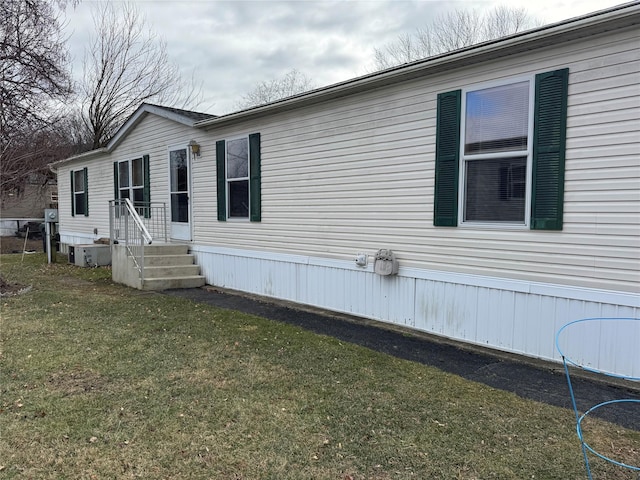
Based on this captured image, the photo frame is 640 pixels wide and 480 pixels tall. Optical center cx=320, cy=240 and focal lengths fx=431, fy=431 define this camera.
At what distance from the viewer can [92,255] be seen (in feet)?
33.5

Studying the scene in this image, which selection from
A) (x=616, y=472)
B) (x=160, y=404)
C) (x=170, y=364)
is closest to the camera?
(x=616, y=472)

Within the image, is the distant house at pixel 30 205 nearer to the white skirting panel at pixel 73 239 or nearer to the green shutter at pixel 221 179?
the white skirting panel at pixel 73 239

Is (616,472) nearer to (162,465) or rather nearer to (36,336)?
(162,465)

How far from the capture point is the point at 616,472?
232 cm

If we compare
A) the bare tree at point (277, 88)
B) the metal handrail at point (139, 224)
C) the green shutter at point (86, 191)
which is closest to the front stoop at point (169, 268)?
the metal handrail at point (139, 224)

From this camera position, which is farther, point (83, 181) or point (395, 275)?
point (83, 181)

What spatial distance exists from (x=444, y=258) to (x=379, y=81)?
2.27 m

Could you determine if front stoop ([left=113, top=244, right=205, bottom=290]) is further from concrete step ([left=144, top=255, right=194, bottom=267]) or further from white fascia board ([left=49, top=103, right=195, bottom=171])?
white fascia board ([left=49, top=103, right=195, bottom=171])

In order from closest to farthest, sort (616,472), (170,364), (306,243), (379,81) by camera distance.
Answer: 1. (616,472)
2. (170,364)
3. (379,81)
4. (306,243)

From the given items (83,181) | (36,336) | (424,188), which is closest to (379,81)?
(424,188)

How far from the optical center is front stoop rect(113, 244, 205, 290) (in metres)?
7.57

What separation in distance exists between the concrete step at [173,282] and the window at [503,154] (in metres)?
4.90

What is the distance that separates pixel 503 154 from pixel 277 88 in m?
22.9

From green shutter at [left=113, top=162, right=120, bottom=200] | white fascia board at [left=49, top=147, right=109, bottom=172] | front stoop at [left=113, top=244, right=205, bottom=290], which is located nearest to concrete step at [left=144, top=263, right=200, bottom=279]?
front stoop at [left=113, top=244, right=205, bottom=290]
